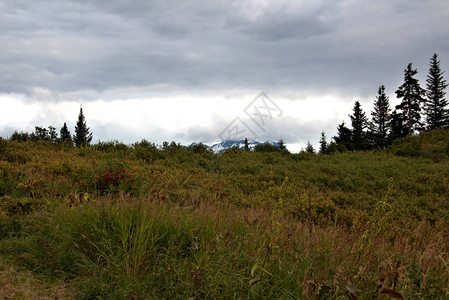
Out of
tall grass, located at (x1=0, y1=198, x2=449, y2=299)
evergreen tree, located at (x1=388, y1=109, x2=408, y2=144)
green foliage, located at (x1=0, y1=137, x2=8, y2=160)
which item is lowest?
tall grass, located at (x1=0, y1=198, x2=449, y2=299)

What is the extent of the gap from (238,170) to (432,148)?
1228 centimetres

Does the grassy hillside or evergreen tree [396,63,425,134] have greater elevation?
evergreen tree [396,63,425,134]

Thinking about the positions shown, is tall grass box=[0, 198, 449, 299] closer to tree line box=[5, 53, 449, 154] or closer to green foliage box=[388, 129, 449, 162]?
green foliage box=[388, 129, 449, 162]

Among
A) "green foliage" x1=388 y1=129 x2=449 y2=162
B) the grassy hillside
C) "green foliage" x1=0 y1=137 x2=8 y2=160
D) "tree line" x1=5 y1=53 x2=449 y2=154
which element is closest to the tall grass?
the grassy hillside

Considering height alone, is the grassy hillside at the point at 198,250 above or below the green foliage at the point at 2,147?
below

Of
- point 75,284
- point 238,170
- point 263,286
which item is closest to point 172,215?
point 75,284

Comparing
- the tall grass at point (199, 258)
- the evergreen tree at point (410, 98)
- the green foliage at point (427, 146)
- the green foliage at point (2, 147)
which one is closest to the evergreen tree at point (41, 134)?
the green foliage at point (2, 147)

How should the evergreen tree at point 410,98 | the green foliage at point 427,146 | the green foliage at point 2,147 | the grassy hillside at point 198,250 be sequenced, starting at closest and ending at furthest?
the grassy hillside at point 198,250
the green foliage at point 2,147
the green foliage at point 427,146
the evergreen tree at point 410,98

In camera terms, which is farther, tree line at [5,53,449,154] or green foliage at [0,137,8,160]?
tree line at [5,53,449,154]

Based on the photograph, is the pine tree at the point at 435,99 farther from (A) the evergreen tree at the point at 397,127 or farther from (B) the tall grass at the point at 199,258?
(B) the tall grass at the point at 199,258

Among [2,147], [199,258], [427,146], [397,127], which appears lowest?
[199,258]

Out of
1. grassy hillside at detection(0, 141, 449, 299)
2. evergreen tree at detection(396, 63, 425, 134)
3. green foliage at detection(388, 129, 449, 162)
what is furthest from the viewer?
evergreen tree at detection(396, 63, 425, 134)

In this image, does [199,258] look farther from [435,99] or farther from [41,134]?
[435,99]

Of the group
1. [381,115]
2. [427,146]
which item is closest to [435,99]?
[381,115]
